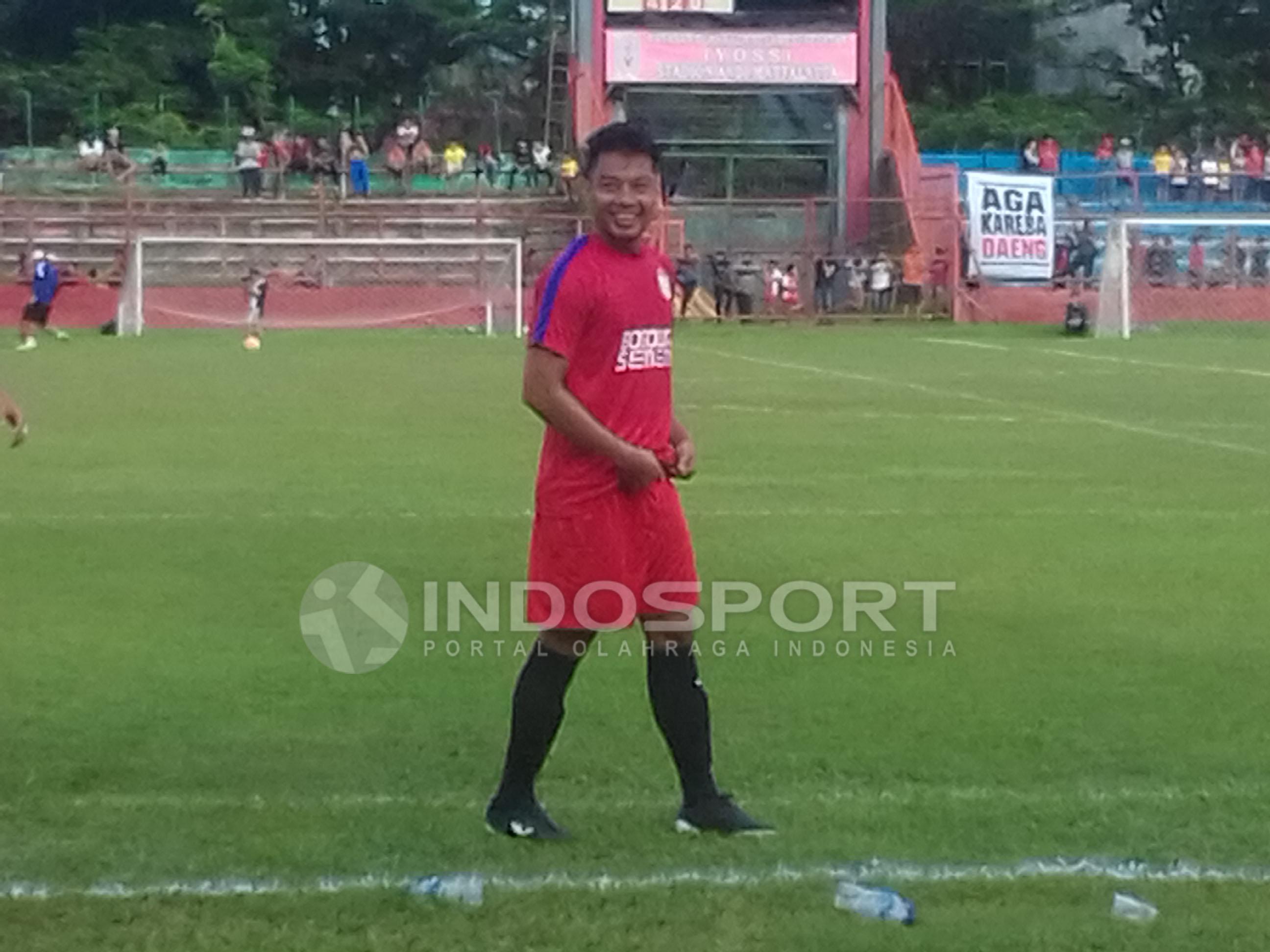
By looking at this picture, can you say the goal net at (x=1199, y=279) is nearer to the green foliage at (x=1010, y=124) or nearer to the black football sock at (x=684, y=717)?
the green foliage at (x=1010, y=124)

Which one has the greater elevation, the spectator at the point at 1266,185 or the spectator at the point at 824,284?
the spectator at the point at 1266,185

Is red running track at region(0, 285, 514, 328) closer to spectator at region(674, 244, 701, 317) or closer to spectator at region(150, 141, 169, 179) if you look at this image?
spectator at region(674, 244, 701, 317)

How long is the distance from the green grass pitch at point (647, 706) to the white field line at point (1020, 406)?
0.91 ft

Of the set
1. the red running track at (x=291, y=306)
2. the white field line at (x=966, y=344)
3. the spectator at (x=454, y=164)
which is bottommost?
the white field line at (x=966, y=344)

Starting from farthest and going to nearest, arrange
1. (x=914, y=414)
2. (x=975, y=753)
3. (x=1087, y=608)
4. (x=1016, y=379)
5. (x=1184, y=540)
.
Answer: (x=1016, y=379) < (x=914, y=414) < (x=1184, y=540) < (x=1087, y=608) < (x=975, y=753)

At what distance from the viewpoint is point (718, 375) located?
2480 cm

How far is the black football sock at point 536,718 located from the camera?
5504 mm

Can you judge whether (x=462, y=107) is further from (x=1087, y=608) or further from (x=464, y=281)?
(x=1087, y=608)

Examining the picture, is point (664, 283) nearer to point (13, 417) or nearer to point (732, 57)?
point (13, 417)

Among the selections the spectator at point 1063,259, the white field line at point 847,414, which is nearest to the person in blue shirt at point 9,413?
the white field line at point 847,414

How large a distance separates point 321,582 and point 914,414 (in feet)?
32.5

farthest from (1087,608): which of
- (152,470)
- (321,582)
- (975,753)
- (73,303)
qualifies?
(73,303)

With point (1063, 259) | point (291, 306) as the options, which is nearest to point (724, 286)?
point (1063, 259)

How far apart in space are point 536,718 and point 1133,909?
1594 mm
